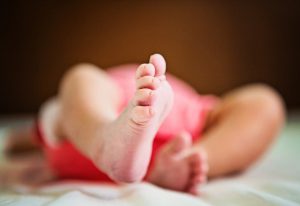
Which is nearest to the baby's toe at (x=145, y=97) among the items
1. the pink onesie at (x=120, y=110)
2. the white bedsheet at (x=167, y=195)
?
the white bedsheet at (x=167, y=195)

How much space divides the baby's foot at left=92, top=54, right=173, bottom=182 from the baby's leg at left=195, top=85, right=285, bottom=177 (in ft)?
0.80

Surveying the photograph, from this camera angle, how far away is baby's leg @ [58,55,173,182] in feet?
1.69

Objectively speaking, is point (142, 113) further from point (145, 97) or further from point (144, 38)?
point (144, 38)

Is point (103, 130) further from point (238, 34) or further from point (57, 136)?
point (238, 34)

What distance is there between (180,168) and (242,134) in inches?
7.6

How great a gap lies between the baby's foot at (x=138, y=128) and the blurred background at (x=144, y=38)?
106cm

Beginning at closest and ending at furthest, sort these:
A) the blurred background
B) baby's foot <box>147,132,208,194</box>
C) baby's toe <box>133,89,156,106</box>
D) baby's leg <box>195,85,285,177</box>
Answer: baby's toe <box>133,89,156,106</box> → baby's foot <box>147,132,208,194</box> → baby's leg <box>195,85,285,177</box> → the blurred background

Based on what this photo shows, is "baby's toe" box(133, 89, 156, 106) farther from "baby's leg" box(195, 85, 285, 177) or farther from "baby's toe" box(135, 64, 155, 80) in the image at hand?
"baby's leg" box(195, 85, 285, 177)

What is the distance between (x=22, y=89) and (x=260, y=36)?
87cm

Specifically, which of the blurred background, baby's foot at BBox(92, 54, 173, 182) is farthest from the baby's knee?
the blurred background

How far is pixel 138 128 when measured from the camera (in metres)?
0.53

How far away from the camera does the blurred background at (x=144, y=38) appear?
1.62m

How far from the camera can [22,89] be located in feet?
5.37

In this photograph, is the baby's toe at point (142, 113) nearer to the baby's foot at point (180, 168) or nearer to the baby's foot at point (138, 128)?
the baby's foot at point (138, 128)
